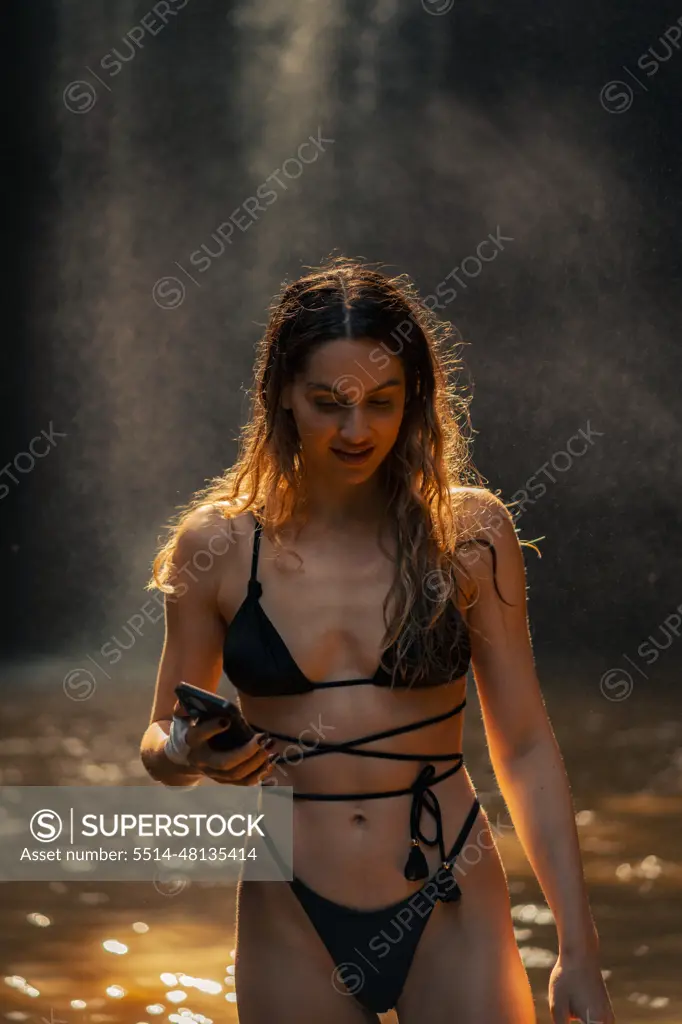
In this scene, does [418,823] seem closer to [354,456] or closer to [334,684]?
[334,684]

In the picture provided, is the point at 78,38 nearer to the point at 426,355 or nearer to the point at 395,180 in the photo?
the point at 395,180

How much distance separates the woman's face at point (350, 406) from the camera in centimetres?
233

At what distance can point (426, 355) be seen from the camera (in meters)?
2.48

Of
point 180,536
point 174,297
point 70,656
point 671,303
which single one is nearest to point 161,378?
point 174,297

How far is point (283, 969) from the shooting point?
90.7 inches

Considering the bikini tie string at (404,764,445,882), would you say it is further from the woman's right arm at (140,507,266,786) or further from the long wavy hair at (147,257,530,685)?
the woman's right arm at (140,507,266,786)

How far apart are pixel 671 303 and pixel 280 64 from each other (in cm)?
548

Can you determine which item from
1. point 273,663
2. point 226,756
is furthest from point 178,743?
point 273,663

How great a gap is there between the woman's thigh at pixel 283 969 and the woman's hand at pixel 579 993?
0.85ft

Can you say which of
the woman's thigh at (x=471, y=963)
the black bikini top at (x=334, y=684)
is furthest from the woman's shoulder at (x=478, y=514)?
the woman's thigh at (x=471, y=963)

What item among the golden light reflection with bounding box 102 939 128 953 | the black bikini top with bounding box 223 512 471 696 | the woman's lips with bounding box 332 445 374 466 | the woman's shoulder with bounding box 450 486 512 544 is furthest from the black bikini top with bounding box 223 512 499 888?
the golden light reflection with bounding box 102 939 128 953

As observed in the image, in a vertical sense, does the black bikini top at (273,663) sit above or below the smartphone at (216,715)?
above

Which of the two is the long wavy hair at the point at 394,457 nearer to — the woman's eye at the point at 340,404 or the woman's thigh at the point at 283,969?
the woman's eye at the point at 340,404

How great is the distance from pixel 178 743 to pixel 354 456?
0.50m
